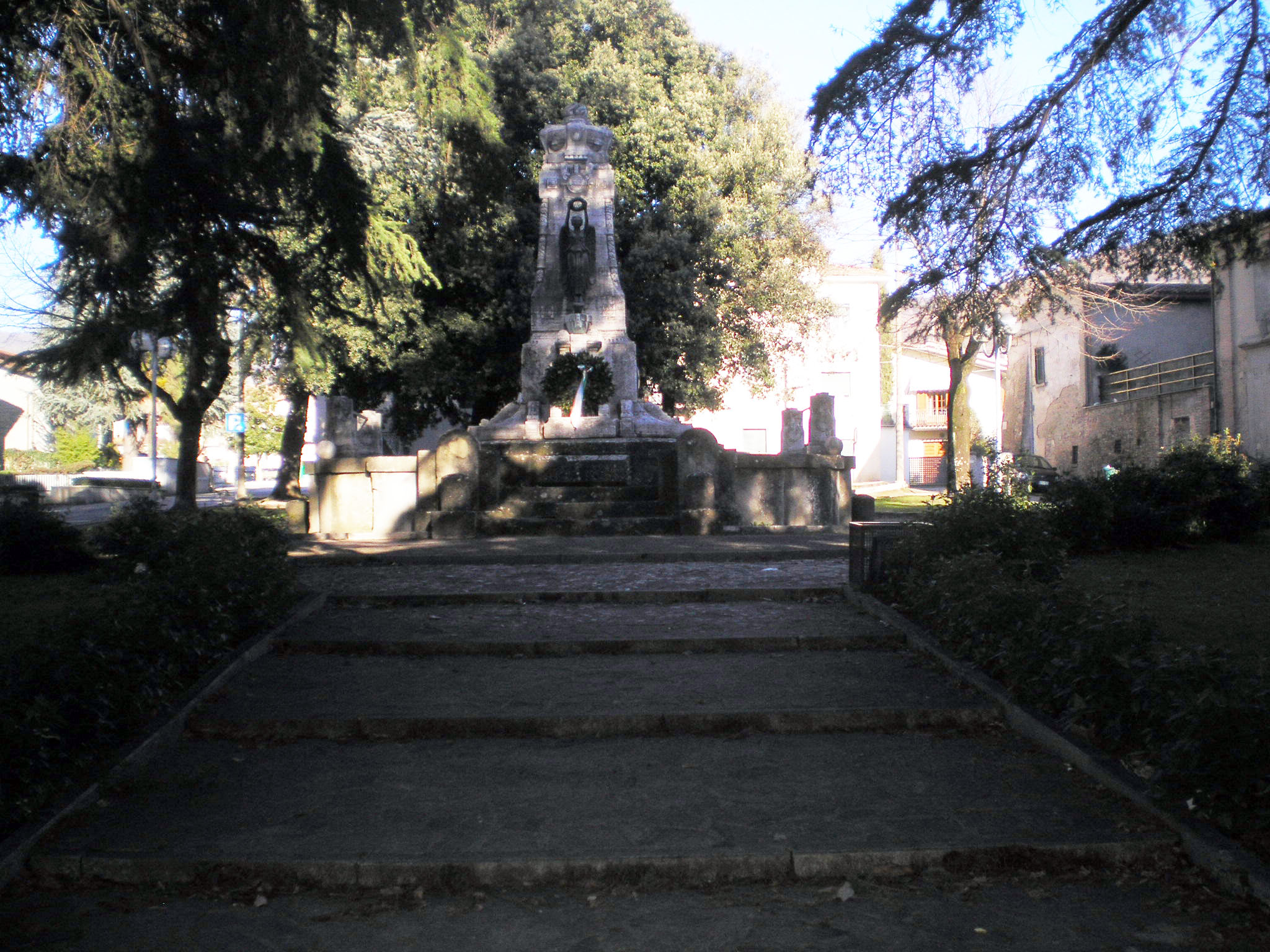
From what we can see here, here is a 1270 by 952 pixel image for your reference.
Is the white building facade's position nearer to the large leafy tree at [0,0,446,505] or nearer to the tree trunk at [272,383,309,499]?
the tree trunk at [272,383,309,499]

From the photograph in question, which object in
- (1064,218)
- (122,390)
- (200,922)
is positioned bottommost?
(200,922)

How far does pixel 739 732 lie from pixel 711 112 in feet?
77.1

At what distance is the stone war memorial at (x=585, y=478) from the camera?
14.5 m

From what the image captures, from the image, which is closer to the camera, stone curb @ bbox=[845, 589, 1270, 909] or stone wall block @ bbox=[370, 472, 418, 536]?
stone curb @ bbox=[845, 589, 1270, 909]

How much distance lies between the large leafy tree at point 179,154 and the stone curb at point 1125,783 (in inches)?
212

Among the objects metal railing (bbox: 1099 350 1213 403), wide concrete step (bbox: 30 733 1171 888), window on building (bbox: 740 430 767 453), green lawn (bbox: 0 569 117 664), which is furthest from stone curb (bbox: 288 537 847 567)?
window on building (bbox: 740 430 767 453)

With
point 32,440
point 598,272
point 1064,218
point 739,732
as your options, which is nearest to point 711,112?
point 598,272

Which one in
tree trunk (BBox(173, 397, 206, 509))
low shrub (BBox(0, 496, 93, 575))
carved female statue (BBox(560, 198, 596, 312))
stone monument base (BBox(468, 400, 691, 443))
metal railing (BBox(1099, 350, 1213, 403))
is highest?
carved female statue (BBox(560, 198, 596, 312))

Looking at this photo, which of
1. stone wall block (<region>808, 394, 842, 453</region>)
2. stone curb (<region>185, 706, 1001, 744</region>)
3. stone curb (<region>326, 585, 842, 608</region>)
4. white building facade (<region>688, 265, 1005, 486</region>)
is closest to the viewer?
stone curb (<region>185, 706, 1001, 744</region>)

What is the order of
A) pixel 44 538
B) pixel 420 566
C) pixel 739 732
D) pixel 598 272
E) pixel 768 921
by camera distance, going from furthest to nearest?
pixel 598 272 < pixel 420 566 < pixel 44 538 < pixel 739 732 < pixel 768 921

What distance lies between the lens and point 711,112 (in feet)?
87.5

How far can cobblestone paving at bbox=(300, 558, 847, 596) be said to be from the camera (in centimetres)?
907

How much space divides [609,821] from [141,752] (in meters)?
2.19

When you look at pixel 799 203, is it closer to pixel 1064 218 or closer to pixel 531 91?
pixel 531 91
